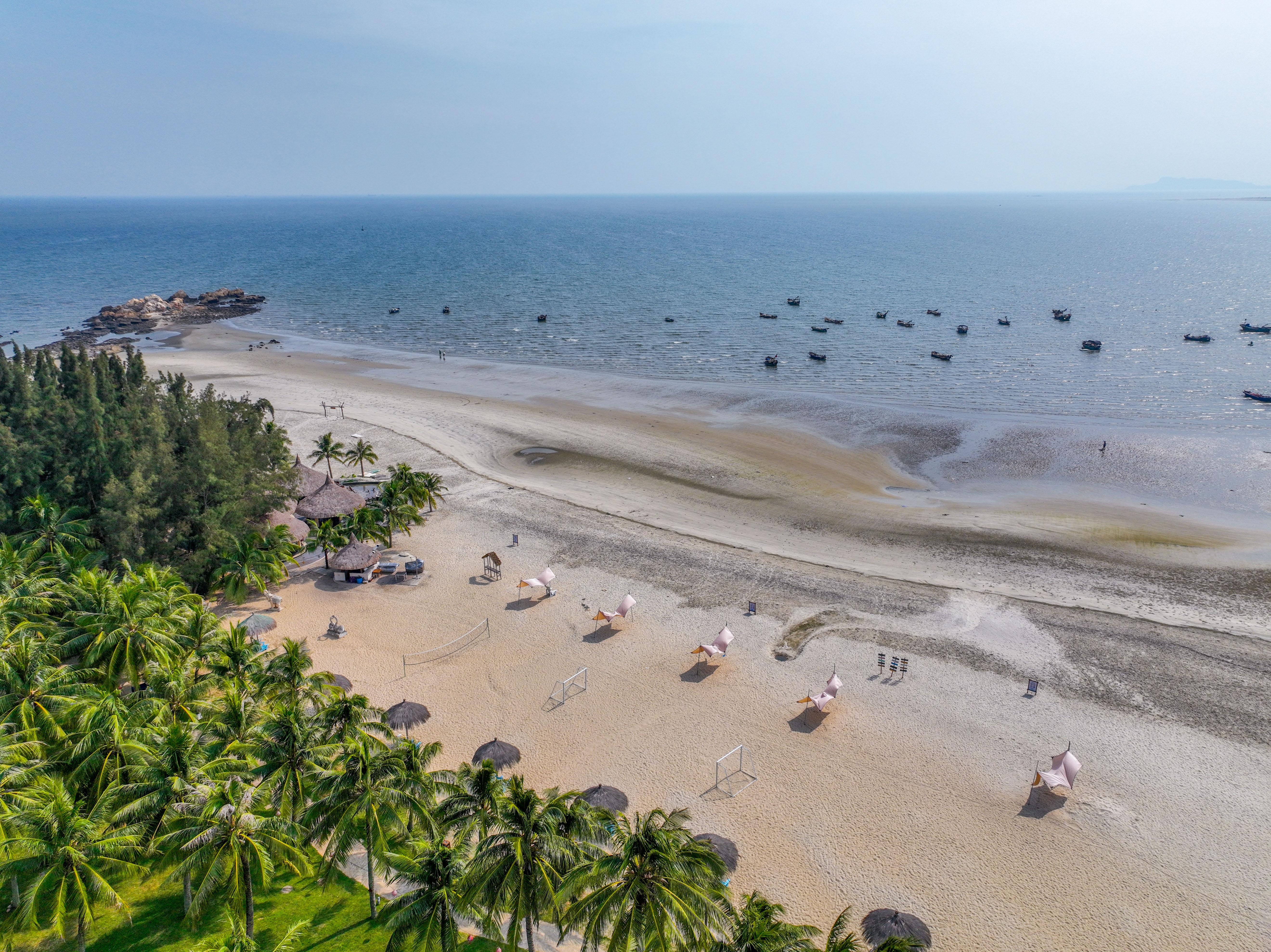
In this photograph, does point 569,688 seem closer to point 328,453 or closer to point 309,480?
point 309,480

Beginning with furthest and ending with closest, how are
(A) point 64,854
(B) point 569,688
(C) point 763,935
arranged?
(B) point 569,688 < (A) point 64,854 < (C) point 763,935

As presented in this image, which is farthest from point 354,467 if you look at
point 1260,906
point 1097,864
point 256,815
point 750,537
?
point 1260,906

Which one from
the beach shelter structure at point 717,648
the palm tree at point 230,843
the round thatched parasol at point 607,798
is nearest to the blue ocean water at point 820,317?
the beach shelter structure at point 717,648

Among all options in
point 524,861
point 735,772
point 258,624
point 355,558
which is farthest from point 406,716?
point 355,558

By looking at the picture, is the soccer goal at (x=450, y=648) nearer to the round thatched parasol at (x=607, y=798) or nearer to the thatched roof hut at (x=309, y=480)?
the round thatched parasol at (x=607, y=798)

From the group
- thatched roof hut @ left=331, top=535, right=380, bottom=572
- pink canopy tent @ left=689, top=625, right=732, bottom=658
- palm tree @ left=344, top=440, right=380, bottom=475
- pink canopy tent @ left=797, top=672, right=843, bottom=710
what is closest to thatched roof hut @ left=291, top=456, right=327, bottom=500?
palm tree @ left=344, top=440, right=380, bottom=475
